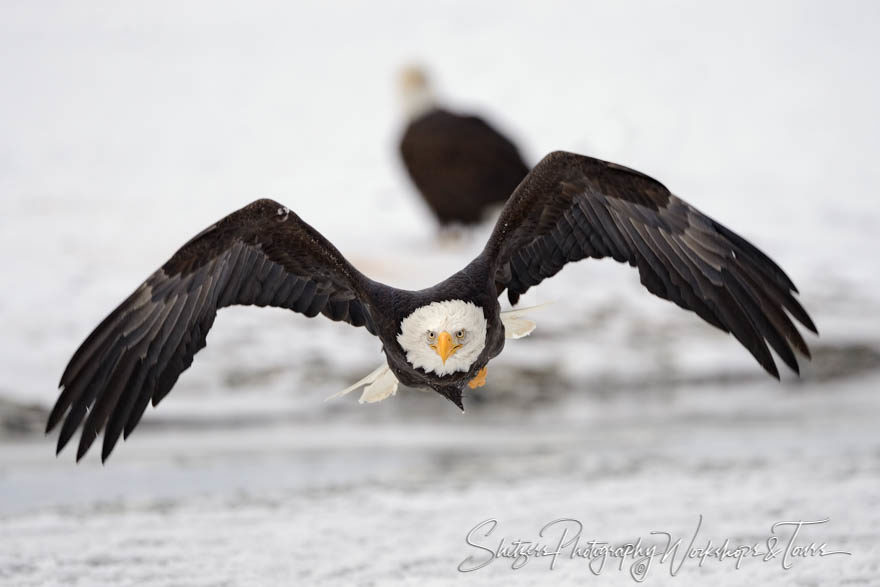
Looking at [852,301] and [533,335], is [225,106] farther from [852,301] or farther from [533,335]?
[852,301]

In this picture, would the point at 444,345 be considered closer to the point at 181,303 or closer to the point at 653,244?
the point at 653,244

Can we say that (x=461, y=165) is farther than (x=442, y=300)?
Yes

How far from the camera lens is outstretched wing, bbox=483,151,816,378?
13.4 feet

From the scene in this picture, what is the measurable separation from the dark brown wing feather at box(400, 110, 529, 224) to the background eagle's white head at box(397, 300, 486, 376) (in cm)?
549

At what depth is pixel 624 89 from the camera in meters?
12.6

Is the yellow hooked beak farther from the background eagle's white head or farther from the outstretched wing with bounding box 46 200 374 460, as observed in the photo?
the outstretched wing with bounding box 46 200 374 460

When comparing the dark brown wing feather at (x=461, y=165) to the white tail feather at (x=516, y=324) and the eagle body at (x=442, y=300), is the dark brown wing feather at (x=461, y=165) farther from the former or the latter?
the eagle body at (x=442, y=300)

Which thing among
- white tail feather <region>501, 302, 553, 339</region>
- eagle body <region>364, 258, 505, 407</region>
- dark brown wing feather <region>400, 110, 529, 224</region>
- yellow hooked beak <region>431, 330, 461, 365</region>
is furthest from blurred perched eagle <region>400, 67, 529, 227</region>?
yellow hooked beak <region>431, 330, 461, 365</region>

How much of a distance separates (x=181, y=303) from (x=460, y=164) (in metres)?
5.45

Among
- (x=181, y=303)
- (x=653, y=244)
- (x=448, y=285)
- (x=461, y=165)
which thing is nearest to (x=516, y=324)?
(x=448, y=285)

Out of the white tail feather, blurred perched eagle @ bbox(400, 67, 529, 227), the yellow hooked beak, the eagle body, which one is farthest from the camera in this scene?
blurred perched eagle @ bbox(400, 67, 529, 227)

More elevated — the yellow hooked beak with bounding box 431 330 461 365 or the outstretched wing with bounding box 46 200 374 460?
the outstretched wing with bounding box 46 200 374 460

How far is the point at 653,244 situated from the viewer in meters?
4.25

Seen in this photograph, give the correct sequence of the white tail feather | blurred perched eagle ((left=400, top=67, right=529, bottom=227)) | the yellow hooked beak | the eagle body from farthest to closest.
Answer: blurred perched eagle ((left=400, top=67, right=529, bottom=227)), the white tail feather, the eagle body, the yellow hooked beak
